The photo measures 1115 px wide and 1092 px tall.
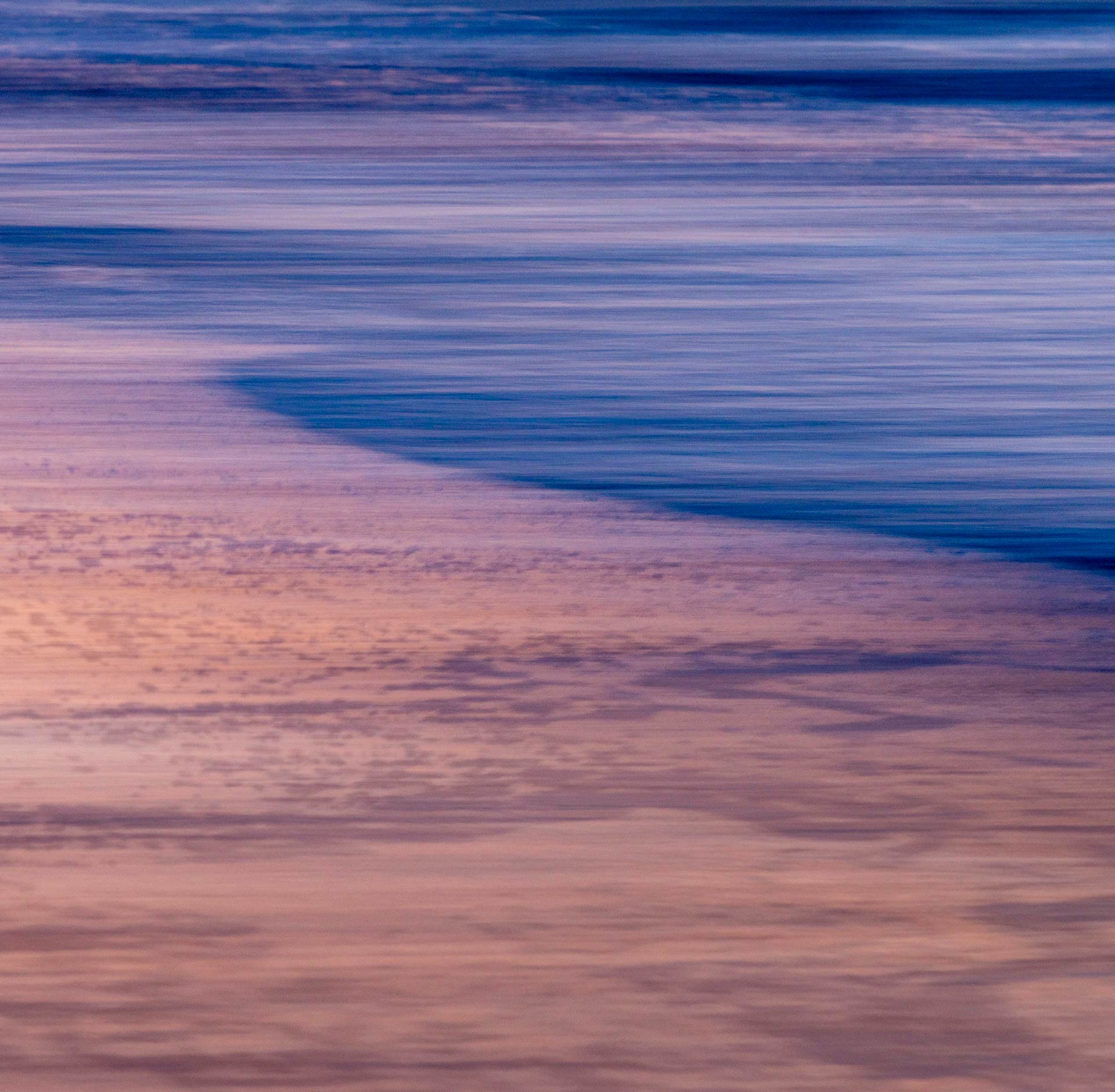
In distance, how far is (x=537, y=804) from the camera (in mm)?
818

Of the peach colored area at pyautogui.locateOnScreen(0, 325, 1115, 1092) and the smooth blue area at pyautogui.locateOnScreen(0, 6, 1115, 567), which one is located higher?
the smooth blue area at pyautogui.locateOnScreen(0, 6, 1115, 567)

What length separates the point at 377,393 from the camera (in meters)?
1.54

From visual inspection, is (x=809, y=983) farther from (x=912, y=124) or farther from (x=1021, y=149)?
(x=912, y=124)

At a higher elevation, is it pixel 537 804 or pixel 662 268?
pixel 662 268

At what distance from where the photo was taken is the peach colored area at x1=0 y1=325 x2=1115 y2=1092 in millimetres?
657

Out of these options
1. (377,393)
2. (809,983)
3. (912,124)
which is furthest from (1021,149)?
(809,983)

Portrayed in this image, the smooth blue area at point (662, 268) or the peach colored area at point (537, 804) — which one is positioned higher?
the smooth blue area at point (662, 268)

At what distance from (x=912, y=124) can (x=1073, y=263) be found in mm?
1131

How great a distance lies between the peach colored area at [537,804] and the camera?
25.9 inches

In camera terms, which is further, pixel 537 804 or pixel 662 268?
pixel 662 268

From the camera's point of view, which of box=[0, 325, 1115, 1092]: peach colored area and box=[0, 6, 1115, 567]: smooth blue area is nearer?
box=[0, 325, 1115, 1092]: peach colored area

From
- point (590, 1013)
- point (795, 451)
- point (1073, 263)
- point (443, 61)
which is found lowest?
point (590, 1013)

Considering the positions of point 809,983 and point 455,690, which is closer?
point 809,983

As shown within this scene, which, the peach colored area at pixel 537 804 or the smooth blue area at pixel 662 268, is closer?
the peach colored area at pixel 537 804
